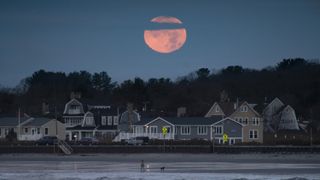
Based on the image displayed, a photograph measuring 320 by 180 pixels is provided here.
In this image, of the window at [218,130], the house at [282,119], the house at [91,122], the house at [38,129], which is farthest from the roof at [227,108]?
the house at [38,129]

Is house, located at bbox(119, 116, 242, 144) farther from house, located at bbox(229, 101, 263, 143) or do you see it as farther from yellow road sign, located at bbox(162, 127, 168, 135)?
house, located at bbox(229, 101, 263, 143)

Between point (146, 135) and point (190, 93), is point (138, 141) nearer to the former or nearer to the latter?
point (146, 135)

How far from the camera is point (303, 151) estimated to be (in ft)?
305

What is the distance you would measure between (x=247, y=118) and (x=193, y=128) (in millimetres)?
9019

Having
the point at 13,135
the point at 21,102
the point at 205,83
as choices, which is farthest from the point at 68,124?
the point at 205,83

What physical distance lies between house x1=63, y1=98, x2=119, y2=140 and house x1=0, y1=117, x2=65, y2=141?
8.55ft

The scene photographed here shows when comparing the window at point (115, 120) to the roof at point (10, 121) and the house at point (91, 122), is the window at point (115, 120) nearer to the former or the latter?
the house at point (91, 122)

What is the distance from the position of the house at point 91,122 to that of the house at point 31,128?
2606 mm

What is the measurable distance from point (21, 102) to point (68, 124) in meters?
40.2

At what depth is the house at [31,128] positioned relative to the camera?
12169 centimetres

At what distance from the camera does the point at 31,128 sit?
4811 inches

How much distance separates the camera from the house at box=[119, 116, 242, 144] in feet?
373

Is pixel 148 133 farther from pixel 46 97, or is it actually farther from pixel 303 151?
pixel 46 97

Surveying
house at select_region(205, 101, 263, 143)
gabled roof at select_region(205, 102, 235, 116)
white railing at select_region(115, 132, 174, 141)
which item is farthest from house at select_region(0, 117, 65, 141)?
gabled roof at select_region(205, 102, 235, 116)
